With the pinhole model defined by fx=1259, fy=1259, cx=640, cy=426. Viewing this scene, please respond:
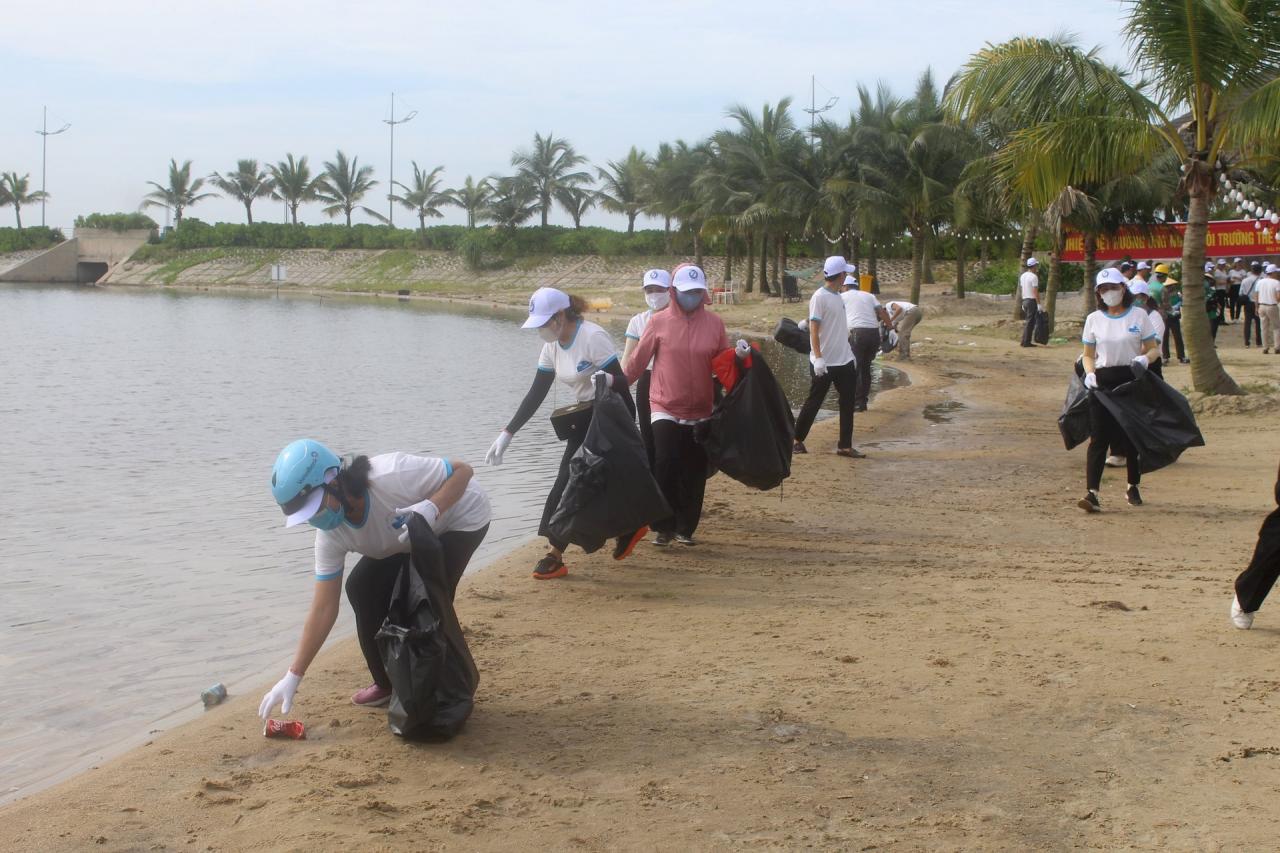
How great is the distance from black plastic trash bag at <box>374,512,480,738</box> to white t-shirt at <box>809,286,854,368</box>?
676 cm

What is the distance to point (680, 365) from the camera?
737 centimetres

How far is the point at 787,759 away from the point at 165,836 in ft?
6.84

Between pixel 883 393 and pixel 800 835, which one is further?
pixel 883 393

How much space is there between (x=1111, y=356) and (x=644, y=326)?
3.39 meters

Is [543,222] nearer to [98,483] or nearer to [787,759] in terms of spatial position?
[98,483]

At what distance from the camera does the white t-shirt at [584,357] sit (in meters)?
6.94

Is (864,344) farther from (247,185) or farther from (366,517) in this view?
(247,185)

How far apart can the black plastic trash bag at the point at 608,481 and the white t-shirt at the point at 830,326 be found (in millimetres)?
4659

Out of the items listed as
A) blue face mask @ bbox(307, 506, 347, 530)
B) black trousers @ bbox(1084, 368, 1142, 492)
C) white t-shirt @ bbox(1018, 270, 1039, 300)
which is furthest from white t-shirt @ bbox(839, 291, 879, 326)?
white t-shirt @ bbox(1018, 270, 1039, 300)

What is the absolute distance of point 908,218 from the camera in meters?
36.8

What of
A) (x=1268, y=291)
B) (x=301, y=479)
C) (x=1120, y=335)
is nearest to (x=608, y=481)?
(x=301, y=479)

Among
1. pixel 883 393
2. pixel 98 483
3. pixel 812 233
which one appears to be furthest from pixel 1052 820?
pixel 812 233

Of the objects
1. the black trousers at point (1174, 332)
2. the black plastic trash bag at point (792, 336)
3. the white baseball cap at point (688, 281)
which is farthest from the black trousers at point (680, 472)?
the black trousers at point (1174, 332)

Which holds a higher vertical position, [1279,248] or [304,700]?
[1279,248]
